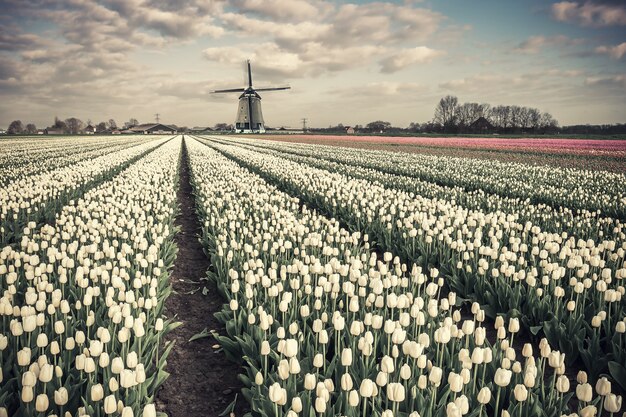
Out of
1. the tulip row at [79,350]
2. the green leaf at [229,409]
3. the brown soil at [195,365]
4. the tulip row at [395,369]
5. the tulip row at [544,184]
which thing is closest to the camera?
the tulip row at [395,369]

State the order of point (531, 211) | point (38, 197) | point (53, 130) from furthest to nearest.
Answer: point (53, 130), point (38, 197), point (531, 211)

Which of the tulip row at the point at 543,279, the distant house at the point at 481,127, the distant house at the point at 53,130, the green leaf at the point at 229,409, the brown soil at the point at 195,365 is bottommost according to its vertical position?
the brown soil at the point at 195,365

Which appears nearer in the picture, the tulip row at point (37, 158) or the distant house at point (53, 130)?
the tulip row at point (37, 158)

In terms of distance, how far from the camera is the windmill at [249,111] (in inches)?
4107

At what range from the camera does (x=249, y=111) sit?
105 m

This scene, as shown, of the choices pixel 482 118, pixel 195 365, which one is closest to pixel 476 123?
pixel 482 118

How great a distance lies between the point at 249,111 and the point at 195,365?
105 meters

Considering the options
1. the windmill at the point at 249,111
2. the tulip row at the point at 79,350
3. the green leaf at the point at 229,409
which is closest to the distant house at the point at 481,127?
the windmill at the point at 249,111

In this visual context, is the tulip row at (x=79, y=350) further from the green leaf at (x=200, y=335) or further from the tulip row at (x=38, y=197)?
the tulip row at (x=38, y=197)

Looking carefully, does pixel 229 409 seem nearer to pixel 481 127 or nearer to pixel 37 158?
pixel 37 158

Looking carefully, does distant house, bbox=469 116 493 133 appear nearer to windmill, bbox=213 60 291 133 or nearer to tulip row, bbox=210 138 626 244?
windmill, bbox=213 60 291 133

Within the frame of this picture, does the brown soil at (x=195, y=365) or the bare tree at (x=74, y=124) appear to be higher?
the bare tree at (x=74, y=124)

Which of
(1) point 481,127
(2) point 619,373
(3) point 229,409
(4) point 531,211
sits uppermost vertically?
(1) point 481,127

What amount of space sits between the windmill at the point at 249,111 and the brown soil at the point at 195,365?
102m
